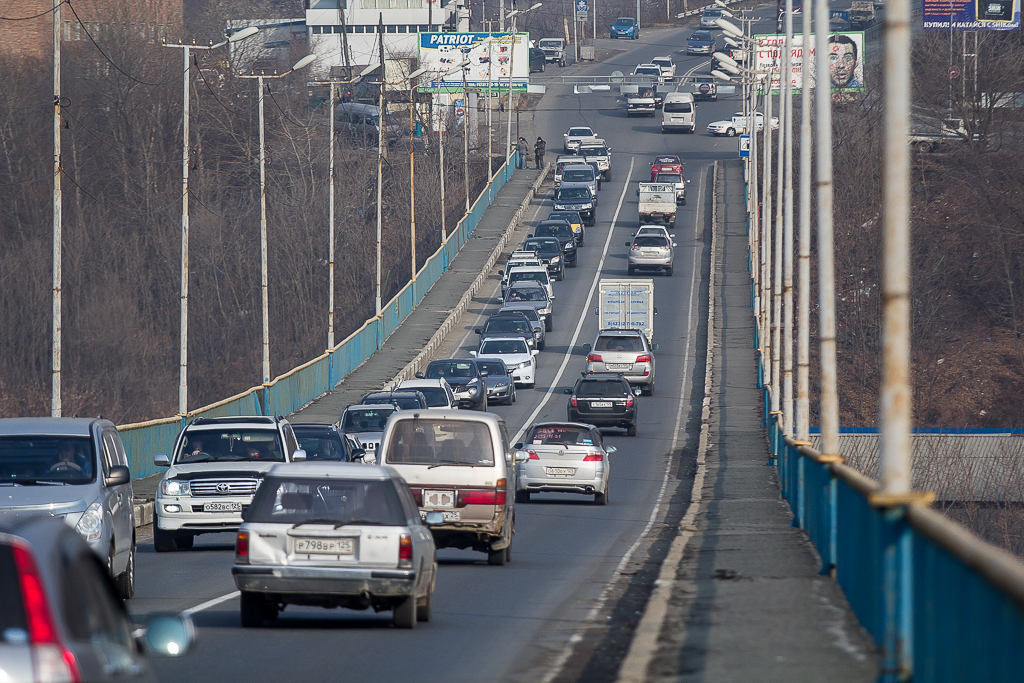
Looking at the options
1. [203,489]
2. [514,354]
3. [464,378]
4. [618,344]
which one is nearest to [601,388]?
[464,378]

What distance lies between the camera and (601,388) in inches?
1582

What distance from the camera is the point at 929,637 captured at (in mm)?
6324

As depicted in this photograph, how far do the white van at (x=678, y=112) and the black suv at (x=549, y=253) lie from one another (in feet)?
134

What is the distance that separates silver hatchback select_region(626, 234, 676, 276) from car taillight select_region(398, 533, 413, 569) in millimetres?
57898

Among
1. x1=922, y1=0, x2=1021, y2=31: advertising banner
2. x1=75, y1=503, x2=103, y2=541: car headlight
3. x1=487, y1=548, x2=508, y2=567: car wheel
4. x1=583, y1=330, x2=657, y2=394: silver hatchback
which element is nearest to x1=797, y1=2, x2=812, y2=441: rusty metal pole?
x1=487, y1=548, x2=508, y2=567: car wheel

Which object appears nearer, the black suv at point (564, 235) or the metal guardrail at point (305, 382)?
the metal guardrail at point (305, 382)

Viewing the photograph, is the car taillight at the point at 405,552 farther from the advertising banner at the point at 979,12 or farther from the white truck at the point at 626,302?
the advertising banner at the point at 979,12

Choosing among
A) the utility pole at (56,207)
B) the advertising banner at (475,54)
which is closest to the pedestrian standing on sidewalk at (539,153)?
the advertising banner at (475,54)

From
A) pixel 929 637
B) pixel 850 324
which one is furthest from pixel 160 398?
pixel 929 637

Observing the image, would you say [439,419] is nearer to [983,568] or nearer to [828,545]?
[828,545]

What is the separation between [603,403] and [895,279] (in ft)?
105

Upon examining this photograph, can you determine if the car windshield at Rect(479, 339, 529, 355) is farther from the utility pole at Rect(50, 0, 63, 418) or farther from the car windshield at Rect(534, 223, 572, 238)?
the car windshield at Rect(534, 223, 572, 238)

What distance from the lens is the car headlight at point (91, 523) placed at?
12273mm

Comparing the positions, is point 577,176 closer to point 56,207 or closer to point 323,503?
point 56,207
